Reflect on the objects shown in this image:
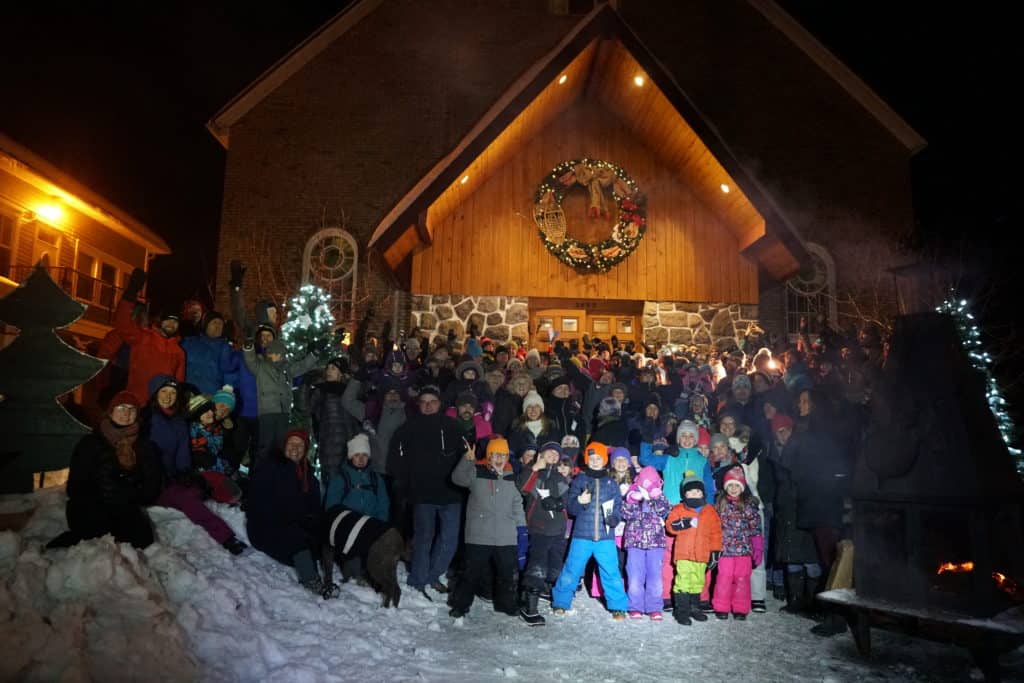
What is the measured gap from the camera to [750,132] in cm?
1540

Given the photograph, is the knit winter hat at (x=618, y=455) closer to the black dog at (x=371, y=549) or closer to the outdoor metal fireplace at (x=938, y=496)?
the outdoor metal fireplace at (x=938, y=496)

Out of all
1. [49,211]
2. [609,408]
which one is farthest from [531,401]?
[49,211]

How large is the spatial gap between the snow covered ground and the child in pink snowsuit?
0.82 ft

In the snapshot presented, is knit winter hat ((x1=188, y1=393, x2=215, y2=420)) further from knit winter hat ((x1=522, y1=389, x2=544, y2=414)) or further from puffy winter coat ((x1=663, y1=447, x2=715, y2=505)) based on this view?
puffy winter coat ((x1=663, y1=447, x2=715, y2=505))

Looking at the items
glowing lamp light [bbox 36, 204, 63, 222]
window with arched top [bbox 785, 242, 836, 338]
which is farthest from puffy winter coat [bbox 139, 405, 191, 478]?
glowing lamp light [bbox 36, 204, 63, 222]

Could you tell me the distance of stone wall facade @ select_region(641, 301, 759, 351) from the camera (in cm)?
1394

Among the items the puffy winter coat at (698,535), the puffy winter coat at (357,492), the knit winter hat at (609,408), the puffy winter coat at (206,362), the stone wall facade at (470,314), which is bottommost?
the puffy winter coat at (698,535)

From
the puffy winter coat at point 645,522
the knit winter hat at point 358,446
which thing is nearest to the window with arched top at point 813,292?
the puffy winter coat at point 645,522

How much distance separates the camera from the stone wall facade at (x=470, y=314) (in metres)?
13.9

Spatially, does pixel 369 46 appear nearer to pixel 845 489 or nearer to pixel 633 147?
pixel 633 147

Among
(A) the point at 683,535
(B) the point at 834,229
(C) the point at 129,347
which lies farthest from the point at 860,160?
(C) the point at 129,347

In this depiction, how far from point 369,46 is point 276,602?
14.6m

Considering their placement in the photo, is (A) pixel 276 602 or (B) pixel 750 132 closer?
(A) pixel 276 602

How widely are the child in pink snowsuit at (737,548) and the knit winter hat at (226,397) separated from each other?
537cm
